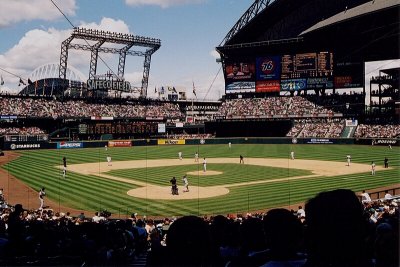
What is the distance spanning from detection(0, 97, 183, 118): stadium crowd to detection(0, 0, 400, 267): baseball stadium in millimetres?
299

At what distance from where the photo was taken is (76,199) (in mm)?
27141

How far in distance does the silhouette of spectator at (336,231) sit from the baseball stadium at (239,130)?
19.7 meters

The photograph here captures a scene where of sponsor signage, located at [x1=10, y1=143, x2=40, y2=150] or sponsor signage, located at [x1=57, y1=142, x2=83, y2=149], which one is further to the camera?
sponsor signage, located at [x1=57, y1=142, x2=83, y2=149]

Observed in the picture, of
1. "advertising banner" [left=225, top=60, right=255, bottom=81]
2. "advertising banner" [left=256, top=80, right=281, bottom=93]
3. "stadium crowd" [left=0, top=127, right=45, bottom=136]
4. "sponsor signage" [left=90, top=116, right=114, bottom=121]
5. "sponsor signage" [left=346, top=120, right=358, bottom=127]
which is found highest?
"advertising banner" [left=225, top=60, right=255, bottom=81]

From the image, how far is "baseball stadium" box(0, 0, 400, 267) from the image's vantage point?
28656 mm

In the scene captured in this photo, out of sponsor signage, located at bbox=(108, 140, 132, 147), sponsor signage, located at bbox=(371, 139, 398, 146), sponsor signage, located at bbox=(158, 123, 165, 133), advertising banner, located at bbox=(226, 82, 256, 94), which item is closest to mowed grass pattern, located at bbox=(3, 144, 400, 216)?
sponsor signage, located at bbox=(371, 139, 398, 146)

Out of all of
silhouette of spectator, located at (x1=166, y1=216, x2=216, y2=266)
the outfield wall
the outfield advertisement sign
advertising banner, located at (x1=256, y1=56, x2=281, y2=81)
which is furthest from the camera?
advertising banner, located at (x1=256, y1=56, x2=281, y2=81)

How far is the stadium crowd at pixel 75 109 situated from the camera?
8075 cm

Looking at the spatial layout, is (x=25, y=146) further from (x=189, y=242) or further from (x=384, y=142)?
(x=189, y=242)

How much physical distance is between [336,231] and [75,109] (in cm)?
8964

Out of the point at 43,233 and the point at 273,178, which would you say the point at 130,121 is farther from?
the point at 43,233

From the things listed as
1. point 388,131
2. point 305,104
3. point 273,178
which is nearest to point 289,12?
point 305,104

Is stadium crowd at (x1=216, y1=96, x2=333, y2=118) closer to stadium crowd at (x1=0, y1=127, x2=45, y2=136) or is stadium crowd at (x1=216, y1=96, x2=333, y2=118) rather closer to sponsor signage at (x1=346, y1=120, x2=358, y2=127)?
sponsor signage at (x1=346, y1=120, x2=358, y2=127)

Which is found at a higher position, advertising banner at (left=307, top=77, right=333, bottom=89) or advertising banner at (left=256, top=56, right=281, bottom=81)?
advertising banner at (left=256, top=56, right=281, bottom=81)
